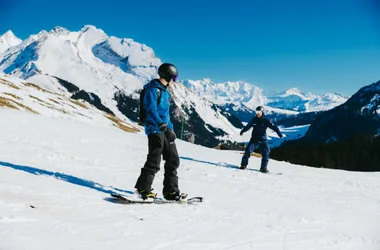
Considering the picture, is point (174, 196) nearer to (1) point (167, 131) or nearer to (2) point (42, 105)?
(1) point (167, 131)

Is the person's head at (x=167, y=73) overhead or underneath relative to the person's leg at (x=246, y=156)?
overhead

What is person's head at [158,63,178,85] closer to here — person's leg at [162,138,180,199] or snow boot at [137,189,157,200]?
person's leg at [162,138,180,199]

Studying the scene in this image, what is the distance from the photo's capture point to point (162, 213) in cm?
655

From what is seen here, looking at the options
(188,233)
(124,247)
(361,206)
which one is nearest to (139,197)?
(188,233)

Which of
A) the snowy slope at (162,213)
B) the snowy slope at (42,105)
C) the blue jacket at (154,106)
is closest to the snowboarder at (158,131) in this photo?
the blue jacket at (154,106)

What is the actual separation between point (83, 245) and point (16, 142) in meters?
10.8

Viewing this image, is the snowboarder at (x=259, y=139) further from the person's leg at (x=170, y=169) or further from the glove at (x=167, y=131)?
the glove at (x=167, y=131)

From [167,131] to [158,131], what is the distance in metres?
0.21

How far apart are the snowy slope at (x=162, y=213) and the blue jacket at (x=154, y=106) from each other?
173cm

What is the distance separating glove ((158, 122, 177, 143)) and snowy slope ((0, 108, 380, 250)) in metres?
1.48

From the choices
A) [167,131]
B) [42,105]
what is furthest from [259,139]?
[42,105]

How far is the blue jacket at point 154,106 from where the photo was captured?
7457 millimetres

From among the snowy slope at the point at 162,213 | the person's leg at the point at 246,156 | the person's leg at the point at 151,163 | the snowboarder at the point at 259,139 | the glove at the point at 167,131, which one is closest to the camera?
the snowy slope at the point at 162,213

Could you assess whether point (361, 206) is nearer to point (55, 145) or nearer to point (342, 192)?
point (342, 192)
